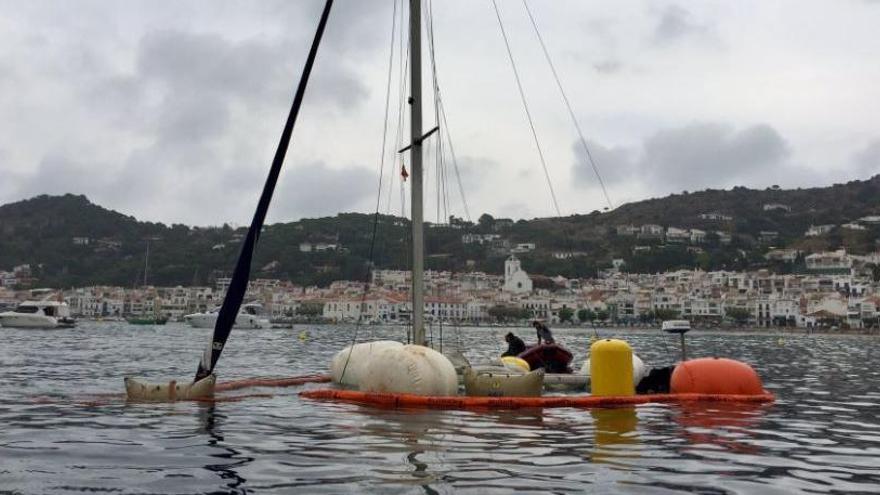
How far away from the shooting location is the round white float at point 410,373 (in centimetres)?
1795

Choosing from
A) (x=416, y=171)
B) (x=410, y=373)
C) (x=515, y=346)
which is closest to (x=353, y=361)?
(x=410, y=373)

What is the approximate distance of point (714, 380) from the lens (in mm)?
19734

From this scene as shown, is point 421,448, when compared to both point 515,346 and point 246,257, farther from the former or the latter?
point 515,346

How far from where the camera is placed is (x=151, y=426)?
1429 cm

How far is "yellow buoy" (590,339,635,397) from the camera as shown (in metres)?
18.9

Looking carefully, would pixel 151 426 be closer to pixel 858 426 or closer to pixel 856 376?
pixel 858 426

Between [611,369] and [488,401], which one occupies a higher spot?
[611,369]

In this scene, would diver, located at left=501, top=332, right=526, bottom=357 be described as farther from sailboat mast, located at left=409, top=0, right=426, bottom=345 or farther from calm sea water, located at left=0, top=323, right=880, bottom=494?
calm sea water, located at left=0, top=323, right=880, bottom=494

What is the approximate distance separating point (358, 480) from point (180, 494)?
1981 millimetres

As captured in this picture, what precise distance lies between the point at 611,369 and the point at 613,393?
0.55 meters

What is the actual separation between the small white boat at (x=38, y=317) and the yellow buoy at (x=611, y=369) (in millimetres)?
101931

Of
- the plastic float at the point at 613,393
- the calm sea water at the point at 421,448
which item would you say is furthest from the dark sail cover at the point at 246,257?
the plastic float at the point at 613,393

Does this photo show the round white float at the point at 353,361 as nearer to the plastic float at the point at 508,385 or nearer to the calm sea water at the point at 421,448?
the calm sea water at the point at 421,448

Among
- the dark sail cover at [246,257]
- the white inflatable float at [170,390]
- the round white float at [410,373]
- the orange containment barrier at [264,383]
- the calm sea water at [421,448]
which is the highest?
the dark sail cover at [246,257]
